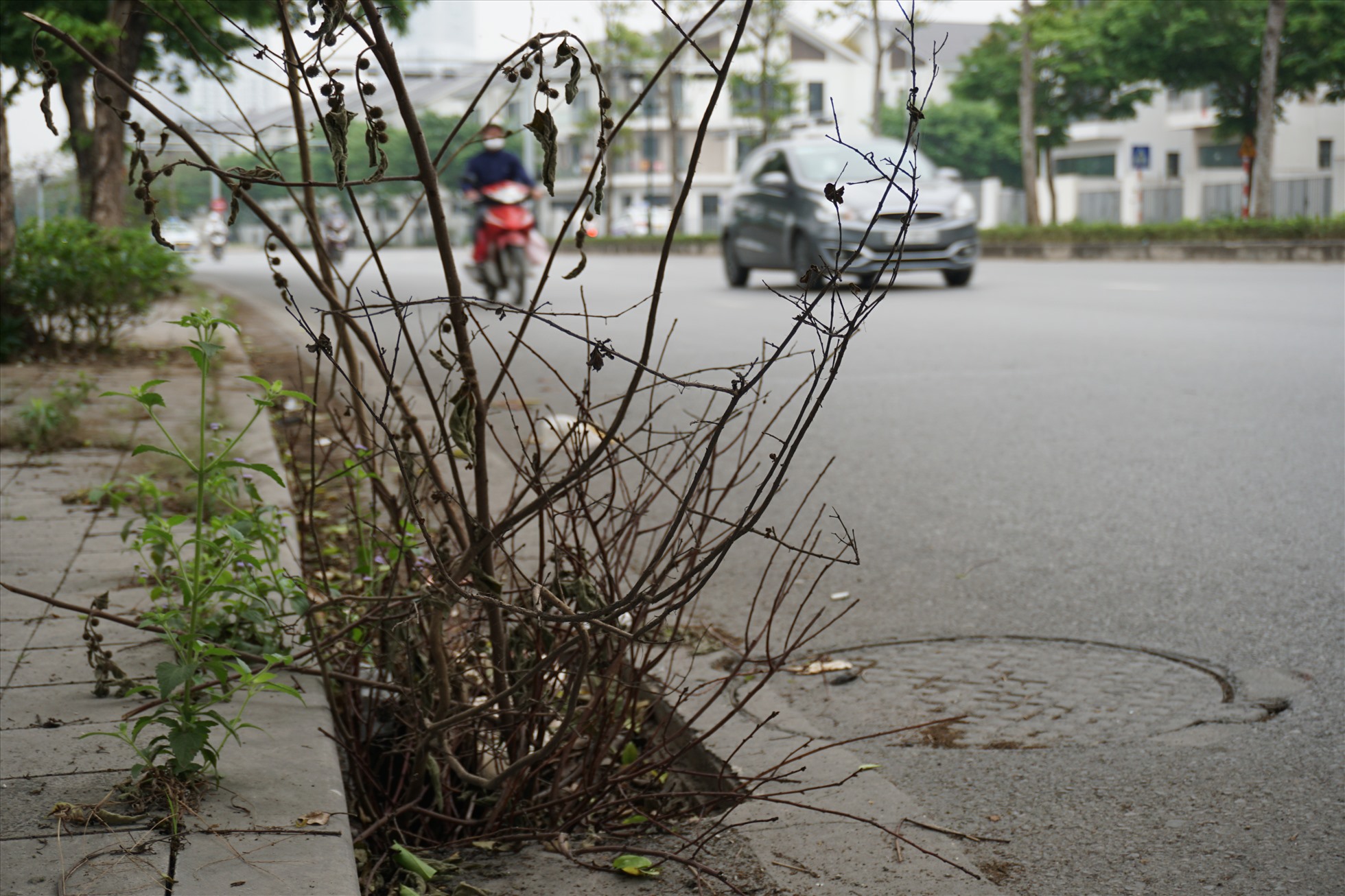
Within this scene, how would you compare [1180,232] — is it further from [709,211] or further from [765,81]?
[709,211]

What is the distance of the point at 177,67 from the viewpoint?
878 inches

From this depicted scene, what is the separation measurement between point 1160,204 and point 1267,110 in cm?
2347

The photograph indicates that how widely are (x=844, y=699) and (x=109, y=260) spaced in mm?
6973

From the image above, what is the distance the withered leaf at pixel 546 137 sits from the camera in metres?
1.81

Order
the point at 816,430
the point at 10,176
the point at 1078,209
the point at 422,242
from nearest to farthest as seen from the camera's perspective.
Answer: the point at 816,430
the point at 10,176
the point at 1078,209
the point at 422,242

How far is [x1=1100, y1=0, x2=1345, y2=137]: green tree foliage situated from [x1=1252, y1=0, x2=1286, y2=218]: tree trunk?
10.4m

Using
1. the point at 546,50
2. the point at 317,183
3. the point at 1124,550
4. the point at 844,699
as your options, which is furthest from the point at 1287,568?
the point at 317,183

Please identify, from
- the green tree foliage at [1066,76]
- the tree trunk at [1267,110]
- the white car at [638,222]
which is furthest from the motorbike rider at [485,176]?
the white car at [638,222]

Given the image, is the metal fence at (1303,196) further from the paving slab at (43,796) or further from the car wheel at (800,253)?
the paving slab at (43,796)

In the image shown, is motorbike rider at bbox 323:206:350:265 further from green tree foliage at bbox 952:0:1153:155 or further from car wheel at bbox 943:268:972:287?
green tree foliage at bbox 952:0:1153:155

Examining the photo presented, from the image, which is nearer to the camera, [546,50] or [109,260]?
[546,50]

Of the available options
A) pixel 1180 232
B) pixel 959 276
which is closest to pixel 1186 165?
pixel 1180 232

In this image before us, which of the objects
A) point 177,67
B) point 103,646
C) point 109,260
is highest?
point 177,67

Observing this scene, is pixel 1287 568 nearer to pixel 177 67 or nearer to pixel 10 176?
pixel 10 176
